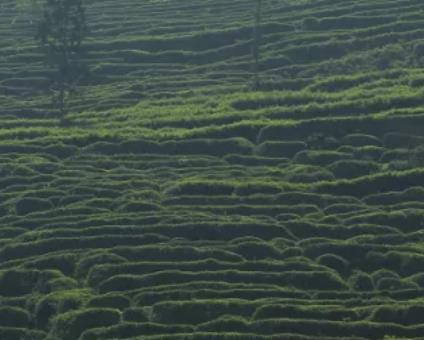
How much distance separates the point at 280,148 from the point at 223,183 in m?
8.53

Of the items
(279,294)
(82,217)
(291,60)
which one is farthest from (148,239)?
(291,60)

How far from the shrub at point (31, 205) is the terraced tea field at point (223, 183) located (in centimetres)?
9

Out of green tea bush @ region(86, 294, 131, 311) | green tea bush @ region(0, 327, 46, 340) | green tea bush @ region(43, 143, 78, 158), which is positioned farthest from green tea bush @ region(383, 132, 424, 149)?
green tea bush @ region(0, 327, 46, 340)

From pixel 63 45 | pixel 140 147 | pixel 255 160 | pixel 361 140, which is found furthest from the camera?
pixel 63 45

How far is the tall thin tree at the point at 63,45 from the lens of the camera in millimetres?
105625

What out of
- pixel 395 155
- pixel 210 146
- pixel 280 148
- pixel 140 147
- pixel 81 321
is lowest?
pixel 81 321

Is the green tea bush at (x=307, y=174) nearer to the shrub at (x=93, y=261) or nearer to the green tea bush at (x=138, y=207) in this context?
the green tea bush at (x=138, y=207)

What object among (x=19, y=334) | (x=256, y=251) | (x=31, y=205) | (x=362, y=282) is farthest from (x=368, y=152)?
(x=19, y=334)

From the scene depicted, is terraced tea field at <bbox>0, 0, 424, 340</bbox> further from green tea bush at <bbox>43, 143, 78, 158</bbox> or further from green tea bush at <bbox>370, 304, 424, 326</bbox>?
green tea bush at <bbox>43, 143, 78, 158</bbox>

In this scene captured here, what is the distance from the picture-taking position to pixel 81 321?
60.0 m

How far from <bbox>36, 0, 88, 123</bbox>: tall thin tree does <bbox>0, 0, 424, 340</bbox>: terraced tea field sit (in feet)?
4.34

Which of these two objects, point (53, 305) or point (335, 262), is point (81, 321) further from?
point (335, 262)

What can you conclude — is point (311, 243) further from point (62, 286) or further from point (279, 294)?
point (62, 286)

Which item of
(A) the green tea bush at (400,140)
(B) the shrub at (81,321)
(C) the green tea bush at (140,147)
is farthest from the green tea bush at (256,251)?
(C) the green tea bush at (140,147)
